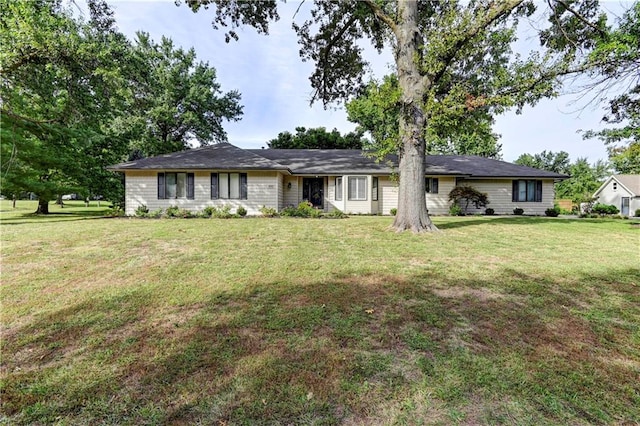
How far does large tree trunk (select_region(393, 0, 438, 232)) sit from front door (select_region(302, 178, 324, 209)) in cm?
938

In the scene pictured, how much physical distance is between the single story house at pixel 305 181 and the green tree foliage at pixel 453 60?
12.2 ft

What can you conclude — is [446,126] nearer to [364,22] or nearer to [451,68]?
[451,68]

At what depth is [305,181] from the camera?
1908cm

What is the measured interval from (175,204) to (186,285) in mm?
12625

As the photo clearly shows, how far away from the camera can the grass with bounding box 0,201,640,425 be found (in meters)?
2.12

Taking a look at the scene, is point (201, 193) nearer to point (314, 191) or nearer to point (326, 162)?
point (314, 191)

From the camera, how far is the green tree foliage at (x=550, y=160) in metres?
60.6

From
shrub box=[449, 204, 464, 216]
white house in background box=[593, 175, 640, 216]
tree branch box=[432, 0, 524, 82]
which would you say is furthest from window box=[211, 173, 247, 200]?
white house in background box=[593, 175, 640, 216]

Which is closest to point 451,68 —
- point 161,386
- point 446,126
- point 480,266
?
point 446,126

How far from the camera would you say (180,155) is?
17.1 metres

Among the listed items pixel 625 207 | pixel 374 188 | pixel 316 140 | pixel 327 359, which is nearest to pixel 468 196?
pixel 374 188

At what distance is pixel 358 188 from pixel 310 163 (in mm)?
3807

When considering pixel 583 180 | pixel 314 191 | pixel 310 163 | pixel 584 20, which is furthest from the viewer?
pixel 583 180

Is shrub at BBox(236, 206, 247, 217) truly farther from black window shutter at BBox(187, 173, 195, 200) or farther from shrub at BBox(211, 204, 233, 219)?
black window shutter at BBox(187, 173, 195, 200)
